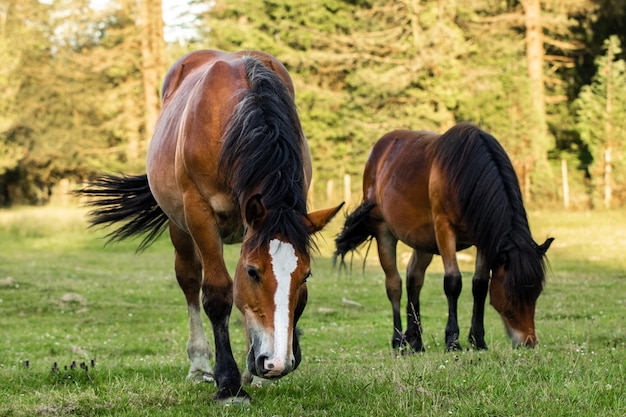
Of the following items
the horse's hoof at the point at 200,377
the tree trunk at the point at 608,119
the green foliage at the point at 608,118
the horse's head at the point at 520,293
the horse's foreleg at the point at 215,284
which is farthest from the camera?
the green foliage at the point at 608,118

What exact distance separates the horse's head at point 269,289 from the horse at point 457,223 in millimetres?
2608

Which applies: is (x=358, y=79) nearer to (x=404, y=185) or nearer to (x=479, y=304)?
(x=404, y=185)

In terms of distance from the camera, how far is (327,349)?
28.7 ft

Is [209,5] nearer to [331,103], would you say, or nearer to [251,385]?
[331,103]

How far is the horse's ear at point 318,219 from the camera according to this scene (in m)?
4.64

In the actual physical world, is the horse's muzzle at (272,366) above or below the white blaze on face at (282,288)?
below

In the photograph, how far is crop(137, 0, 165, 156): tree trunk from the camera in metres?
38.5

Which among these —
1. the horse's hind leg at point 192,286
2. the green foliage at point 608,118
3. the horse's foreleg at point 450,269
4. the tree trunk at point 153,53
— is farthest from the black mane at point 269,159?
the tree trunk at point 153,53

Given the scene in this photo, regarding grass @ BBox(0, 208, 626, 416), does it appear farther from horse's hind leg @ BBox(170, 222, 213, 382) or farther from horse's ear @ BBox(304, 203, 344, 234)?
horse's ear @ BBox(304, 203, 344, 234)

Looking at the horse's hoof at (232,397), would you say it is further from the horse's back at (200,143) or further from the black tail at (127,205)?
the black tail at (127,205)

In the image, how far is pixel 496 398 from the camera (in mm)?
4500

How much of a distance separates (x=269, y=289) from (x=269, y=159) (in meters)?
0.82

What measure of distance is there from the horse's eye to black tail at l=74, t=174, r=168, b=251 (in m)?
3.24

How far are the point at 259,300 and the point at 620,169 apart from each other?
28.3 meters
